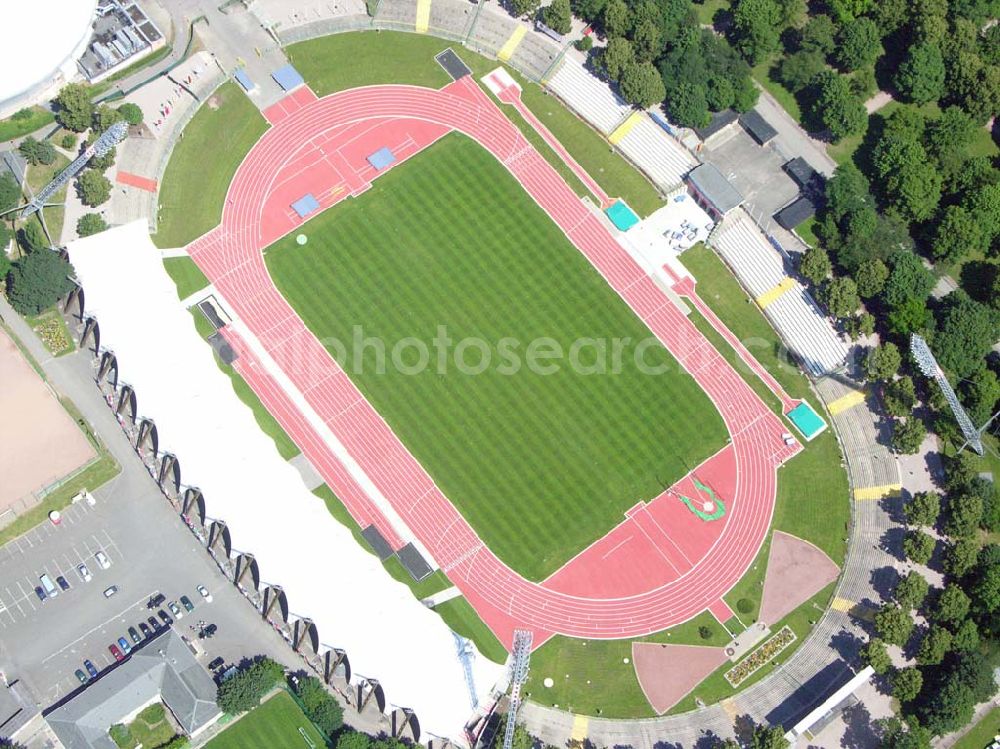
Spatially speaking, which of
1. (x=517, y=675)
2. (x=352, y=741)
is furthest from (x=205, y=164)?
(x=517, y=675)

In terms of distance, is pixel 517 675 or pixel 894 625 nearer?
pixel 517 675

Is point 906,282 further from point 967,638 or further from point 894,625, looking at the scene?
point 967,638

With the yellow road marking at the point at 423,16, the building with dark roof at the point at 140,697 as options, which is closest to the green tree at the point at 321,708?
the building with dark roof at the point at 140,697

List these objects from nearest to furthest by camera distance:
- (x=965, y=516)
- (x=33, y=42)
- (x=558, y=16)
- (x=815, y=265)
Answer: (x=965, y=516), (x=815, y=265), (x=33, y=42), (x=558, y=16)

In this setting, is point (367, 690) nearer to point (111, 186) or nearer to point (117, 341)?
point (117, 341)

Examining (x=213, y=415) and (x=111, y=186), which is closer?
(x=213, y=415)

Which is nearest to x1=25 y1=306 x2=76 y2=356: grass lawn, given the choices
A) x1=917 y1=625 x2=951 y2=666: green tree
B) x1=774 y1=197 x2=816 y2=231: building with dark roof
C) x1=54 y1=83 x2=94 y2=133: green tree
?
x1=54 y1=83 x2=94 y2=133: green tree

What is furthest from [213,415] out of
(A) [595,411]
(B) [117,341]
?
(A) [595,411]

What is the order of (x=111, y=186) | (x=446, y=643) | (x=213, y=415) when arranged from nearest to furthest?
(x=446, y=643)
(x=213, y=415)
(x=111, y=186)
